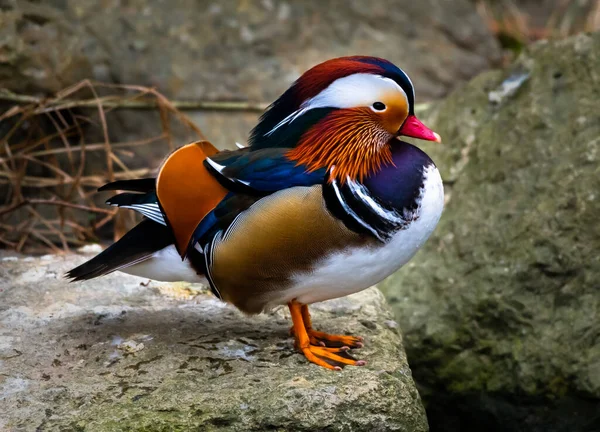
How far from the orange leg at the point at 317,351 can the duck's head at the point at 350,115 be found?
44 cm

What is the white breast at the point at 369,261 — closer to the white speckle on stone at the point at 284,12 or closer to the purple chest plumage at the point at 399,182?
the purple chest plumage at the point at 399,182

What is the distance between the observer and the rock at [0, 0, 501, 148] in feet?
12.9

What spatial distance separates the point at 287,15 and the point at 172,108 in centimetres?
145

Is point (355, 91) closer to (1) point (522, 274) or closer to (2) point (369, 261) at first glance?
(2) point (369, 261)

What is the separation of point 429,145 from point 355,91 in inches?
61.9

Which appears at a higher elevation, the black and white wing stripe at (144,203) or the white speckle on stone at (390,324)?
the black and white wing stripe at (144,203)

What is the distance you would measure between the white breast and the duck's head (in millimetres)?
158

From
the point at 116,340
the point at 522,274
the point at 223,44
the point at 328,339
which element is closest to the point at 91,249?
the point at 116,340

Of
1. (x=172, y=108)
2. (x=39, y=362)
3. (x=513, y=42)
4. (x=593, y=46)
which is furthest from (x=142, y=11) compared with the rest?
(x=513, y=42)

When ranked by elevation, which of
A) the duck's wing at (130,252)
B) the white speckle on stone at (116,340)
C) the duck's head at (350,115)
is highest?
the duck's head at (350,115)

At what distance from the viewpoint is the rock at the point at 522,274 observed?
113 inches

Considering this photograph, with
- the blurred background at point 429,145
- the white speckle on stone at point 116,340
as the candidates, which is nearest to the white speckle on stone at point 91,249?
the blurred background at point 429,145

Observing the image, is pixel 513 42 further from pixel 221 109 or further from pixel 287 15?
pixel 221 109

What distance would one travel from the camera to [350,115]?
2154 mm
